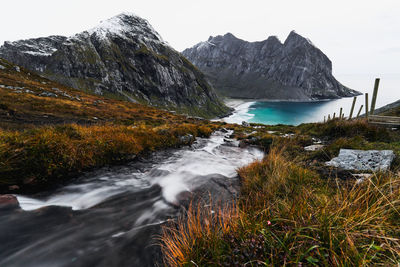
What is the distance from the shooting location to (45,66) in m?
128

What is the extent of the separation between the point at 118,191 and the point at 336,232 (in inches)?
224

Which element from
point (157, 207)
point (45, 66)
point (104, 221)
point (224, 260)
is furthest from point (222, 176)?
point (45, 66)

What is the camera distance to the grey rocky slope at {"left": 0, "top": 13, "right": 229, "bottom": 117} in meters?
126

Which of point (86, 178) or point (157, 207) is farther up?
point (86, 178)

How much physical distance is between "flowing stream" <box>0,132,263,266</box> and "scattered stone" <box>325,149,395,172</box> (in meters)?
3.71

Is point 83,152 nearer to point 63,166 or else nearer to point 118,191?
point 63,166

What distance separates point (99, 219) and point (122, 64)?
163762mm

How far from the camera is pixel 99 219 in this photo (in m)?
4.15

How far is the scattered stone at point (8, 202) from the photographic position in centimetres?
390

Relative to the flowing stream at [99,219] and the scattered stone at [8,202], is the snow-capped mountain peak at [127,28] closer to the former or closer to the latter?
the flowing stream at [99,219]

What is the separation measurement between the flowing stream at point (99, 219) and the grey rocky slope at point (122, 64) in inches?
5359

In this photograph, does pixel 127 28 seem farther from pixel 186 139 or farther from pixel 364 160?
pixel 364 160

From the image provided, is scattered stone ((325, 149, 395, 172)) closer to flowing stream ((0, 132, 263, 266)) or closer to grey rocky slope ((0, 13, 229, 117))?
flowing stream ((0, 132, 263, 266))

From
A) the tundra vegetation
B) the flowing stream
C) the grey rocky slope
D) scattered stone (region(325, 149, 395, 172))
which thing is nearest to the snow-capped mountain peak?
the grey rocky slope
